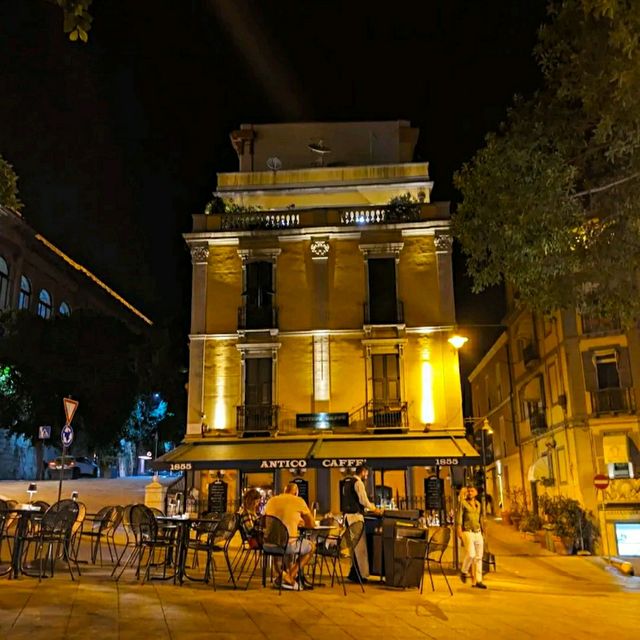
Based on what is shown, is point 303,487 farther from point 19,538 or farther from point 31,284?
point 31,284

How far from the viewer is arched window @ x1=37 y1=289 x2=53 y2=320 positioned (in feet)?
145

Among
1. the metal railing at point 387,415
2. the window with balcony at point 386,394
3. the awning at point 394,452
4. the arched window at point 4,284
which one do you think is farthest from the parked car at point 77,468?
the window with balcony at point 386,394

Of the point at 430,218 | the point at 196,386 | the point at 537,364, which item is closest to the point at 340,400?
the point at 196,386

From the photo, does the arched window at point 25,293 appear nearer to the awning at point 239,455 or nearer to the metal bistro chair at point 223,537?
the awning at point 239,455

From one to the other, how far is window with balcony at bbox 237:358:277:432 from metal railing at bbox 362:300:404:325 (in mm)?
3529

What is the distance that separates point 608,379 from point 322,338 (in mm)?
9453

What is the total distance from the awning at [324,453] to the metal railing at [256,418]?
0.41m

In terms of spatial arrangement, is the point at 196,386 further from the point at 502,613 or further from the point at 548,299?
the point at 502,613

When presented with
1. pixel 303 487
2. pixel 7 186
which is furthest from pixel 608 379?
pixel 7 186

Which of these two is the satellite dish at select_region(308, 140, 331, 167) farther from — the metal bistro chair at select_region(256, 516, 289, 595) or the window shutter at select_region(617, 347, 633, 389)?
the metal bistro chair at select_region(256, 516, 289, 595)

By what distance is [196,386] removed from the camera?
2156 cm

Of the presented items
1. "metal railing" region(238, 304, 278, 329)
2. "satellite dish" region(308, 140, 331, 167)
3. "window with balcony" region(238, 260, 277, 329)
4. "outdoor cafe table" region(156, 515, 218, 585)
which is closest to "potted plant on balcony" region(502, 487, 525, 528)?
"metal railing" region(238, 304, 278, 329)

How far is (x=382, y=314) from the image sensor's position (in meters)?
21.6

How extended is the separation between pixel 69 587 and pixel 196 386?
14282mm
